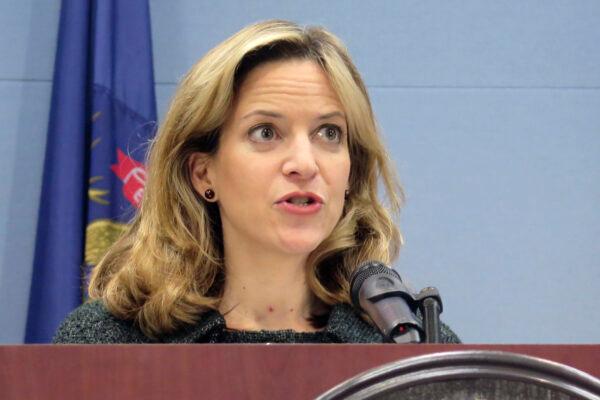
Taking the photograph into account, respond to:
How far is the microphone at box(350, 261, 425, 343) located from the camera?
1062mm

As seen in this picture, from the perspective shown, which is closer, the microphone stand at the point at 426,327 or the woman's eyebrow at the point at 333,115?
the microphone stand at the point at 426,327

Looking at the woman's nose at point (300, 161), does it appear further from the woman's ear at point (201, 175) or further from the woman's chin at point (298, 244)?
the woman's ear at point (201, 175)

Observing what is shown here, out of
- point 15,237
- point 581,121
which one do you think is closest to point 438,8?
point 581,121

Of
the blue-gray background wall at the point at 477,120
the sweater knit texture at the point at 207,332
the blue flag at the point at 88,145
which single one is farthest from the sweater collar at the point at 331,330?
the blue-gray background wall at the point at 477,120

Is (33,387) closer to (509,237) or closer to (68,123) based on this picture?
(68,123)

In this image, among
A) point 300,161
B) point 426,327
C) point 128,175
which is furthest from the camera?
point 128,175

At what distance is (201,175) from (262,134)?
17cm

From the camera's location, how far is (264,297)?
163 centimetres

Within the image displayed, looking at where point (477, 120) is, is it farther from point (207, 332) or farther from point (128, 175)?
point (207, 332)

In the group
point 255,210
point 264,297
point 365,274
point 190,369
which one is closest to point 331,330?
point 264,297

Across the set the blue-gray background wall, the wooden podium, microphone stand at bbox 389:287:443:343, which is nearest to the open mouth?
microphone stand at bbox 389:287:443:343

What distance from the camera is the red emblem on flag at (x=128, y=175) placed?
244 cm

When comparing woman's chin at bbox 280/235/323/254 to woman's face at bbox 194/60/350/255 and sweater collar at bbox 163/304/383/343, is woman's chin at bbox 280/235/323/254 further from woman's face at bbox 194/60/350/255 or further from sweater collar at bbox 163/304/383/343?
sweater collar at bbox 163/304/383/343

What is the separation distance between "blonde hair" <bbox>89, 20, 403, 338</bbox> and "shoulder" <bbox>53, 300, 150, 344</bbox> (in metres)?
0.02
